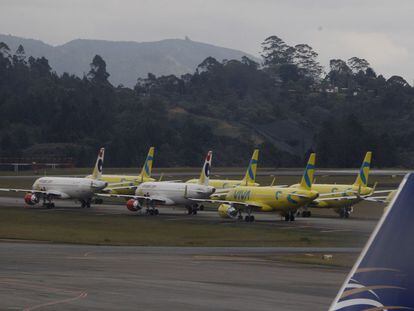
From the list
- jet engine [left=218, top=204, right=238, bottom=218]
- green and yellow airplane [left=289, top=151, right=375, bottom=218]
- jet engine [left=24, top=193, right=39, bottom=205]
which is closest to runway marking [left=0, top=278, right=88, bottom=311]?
jet engine [left=218, top=204, right=238, bottom=218]

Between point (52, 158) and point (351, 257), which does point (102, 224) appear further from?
point (52, 158)

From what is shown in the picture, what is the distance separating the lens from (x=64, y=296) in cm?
2923

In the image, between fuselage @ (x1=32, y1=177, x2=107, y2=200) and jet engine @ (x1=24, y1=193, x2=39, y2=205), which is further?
fuselage @ (x1=32, y1=177, x2=107, y2=200)

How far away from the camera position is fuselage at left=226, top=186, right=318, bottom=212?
80375 mm

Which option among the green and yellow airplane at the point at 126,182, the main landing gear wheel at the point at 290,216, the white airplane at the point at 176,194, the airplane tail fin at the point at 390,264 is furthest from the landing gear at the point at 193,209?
the airplane tail fin at the point at 390,264

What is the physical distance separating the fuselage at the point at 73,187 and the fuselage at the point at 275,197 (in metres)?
18.6

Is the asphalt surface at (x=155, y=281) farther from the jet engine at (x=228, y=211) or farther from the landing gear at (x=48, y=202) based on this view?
the landing gear at (x=48, y=202)

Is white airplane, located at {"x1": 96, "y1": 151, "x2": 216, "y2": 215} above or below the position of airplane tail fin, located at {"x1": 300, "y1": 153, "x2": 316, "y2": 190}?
below

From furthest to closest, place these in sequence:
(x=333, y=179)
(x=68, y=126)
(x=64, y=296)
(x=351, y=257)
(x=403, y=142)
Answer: (x=68, y=126)
(x=403, y=142)
(x=333, y=179)
(x=351, y=257)
(x=64, y=296)

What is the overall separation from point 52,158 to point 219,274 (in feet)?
481

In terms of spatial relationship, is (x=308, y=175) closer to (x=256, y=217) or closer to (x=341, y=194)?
(x=341, y=194)

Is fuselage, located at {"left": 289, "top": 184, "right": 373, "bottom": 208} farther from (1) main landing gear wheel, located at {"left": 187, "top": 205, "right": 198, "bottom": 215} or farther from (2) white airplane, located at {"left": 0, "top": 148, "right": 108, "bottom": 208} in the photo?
(2) white airplane, located at {"left": 0, "top": 148, "right": 108, "bottom": 208}

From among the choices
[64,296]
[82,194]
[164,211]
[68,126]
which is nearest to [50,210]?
[82,194]

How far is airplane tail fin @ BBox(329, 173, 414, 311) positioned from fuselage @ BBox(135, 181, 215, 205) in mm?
79879
